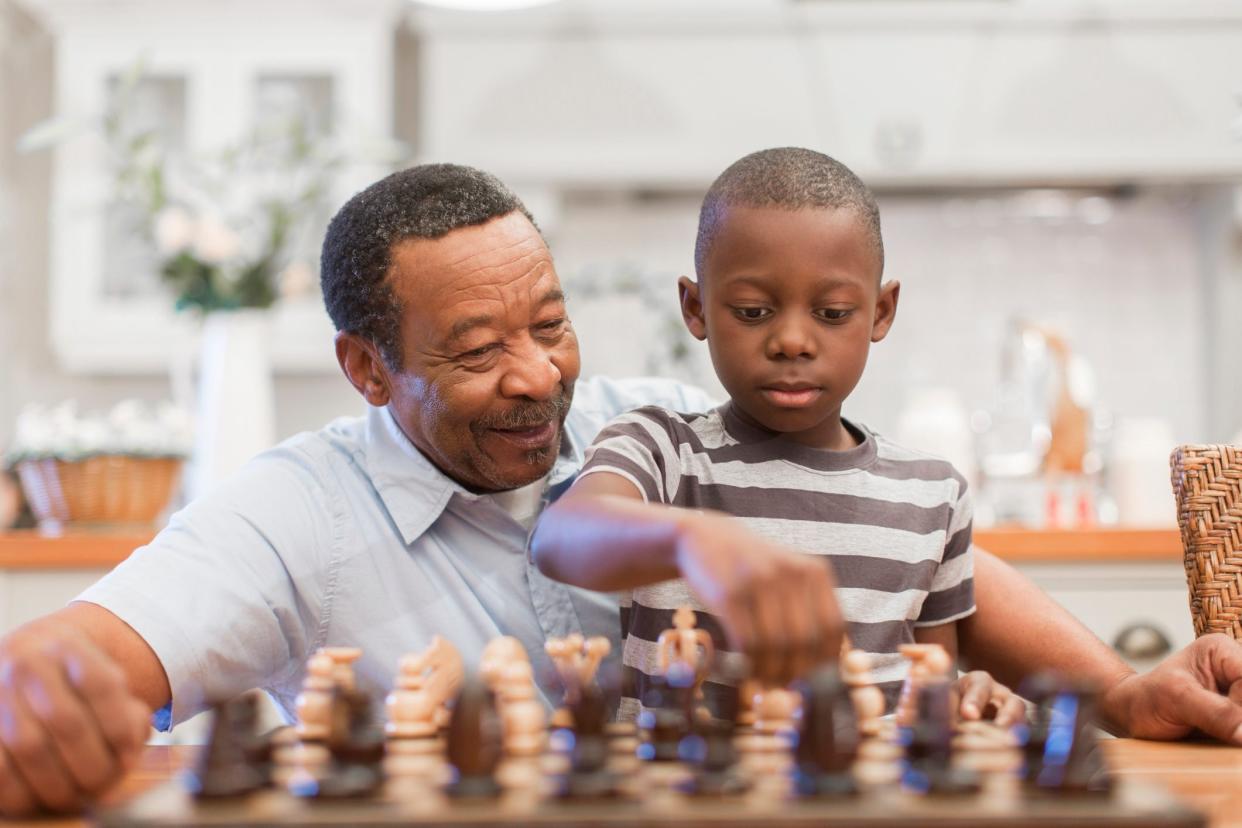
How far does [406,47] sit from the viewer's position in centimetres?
341

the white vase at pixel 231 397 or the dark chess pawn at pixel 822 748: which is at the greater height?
the white vase at pixel 231 397

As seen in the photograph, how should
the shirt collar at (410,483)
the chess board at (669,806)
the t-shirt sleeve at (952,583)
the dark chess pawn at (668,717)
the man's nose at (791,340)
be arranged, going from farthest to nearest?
the shirt collar at (410,483) → the t-shirt sleeve at (952,583) → the man's nose at (791,340) → the dark chess pawn at (668,717) → the chess board at (669,806)

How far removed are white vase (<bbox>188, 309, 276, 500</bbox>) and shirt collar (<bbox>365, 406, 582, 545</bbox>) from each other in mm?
1357

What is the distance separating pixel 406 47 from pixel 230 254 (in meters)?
0.95

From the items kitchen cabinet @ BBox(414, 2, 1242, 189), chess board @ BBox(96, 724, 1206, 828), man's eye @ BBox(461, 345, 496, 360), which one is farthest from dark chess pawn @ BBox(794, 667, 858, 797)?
kitchen cabinet @ BBox(414, 2, 1242, 189)

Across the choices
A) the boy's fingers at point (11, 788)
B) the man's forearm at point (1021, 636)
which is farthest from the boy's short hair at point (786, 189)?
the boy's fingers at point (11, 788)

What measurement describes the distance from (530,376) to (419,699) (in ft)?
1.55

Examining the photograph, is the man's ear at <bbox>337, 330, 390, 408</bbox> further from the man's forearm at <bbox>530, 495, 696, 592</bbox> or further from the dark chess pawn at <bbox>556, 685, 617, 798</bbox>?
the dark chess pawn at <bbox>556, 685, 617, 798</bbox>

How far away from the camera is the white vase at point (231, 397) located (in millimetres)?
2664

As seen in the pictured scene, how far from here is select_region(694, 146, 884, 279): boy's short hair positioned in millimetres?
1146

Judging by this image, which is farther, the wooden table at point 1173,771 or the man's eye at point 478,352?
the man's eye at point 478,352

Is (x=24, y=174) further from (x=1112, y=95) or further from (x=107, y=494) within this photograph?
(x=1112, y=95)

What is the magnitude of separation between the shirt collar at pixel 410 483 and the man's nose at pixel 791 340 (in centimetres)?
35

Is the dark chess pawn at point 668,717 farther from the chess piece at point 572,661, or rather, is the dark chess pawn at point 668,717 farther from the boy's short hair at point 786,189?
the boy's short hair at point 786,189
